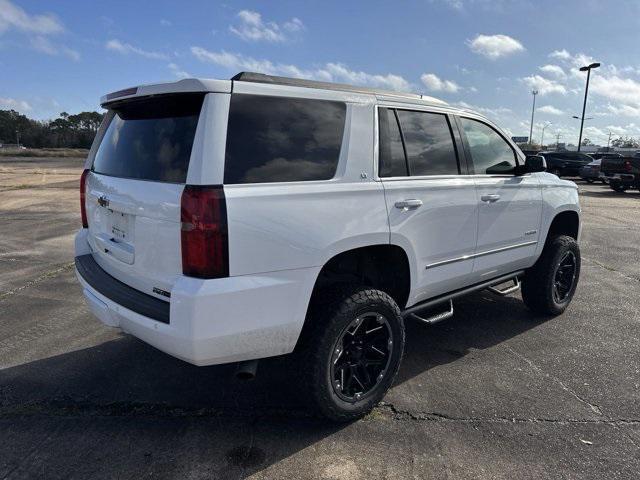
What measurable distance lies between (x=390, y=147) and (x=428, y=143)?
47cm

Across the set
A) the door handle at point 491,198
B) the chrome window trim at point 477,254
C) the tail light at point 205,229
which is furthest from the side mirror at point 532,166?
the tail light at point 205,229

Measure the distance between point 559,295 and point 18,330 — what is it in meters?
5.13

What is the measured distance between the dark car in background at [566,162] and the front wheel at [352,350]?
2644 centimetres

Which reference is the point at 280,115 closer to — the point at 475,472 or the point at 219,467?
the point at 219,467

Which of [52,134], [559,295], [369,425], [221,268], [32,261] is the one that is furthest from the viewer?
[52,134]

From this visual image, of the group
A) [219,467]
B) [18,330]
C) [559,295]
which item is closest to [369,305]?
[219,467]

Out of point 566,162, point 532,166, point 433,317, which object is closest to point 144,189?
point 433,317

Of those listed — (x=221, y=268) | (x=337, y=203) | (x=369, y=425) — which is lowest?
(x=369, y=425)

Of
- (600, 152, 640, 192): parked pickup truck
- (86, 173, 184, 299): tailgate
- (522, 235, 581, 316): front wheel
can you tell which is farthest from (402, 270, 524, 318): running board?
(600, 152, 640, 192): parked pickup truck

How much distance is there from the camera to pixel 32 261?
6.77 metres

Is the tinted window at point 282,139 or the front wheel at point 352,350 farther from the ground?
the tinted window at point 282,139

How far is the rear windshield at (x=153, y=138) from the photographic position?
8.45 feet

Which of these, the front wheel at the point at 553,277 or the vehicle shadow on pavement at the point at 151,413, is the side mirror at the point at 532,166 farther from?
the vehicle shadow on pavement at the point at 151,413

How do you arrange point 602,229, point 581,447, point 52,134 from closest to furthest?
point 581,447, point 602,229, point 52,134
